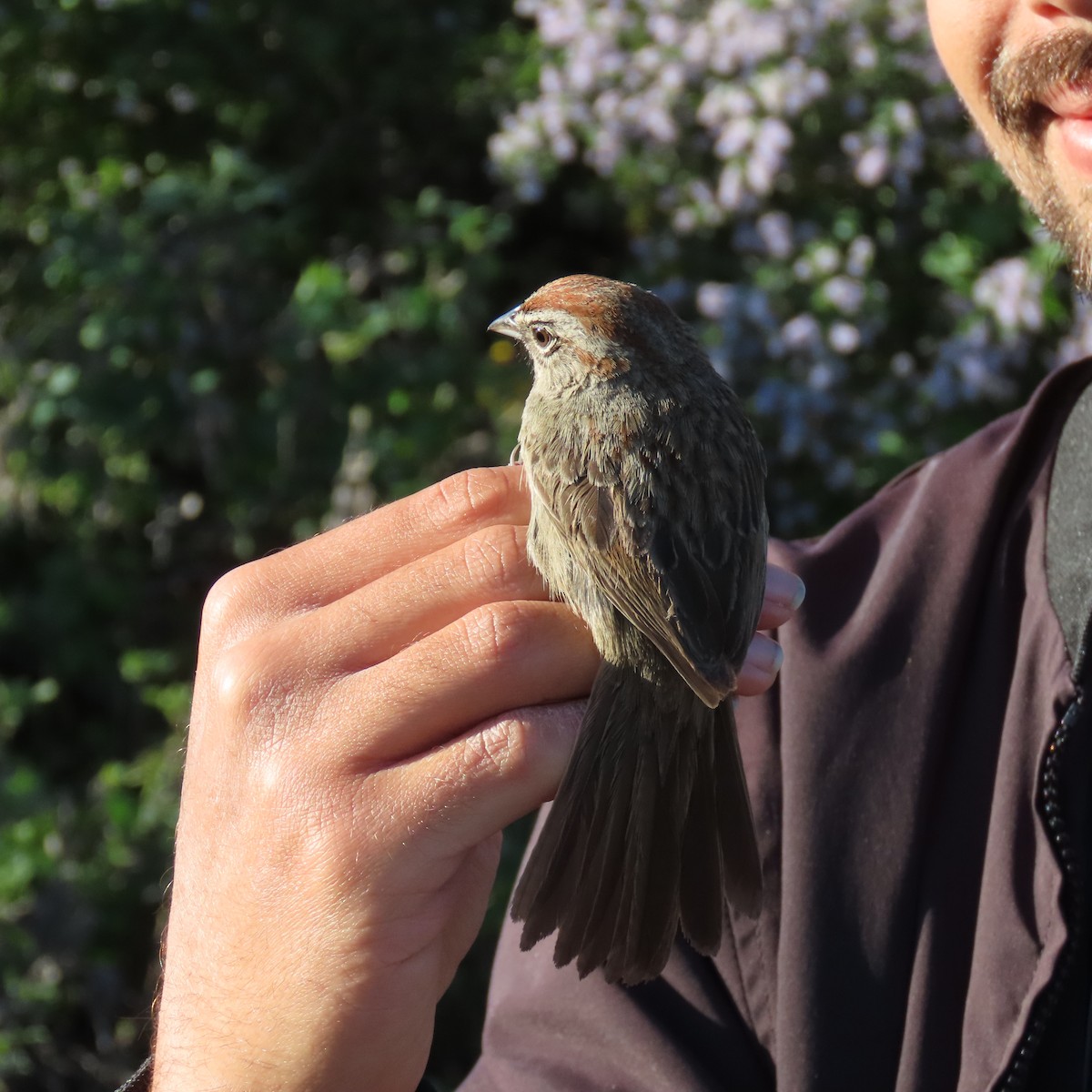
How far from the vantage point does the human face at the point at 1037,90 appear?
1.88m

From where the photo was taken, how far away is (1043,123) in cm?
200

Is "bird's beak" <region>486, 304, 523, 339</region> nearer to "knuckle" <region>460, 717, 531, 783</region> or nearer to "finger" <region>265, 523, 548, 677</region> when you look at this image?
"finger" <region>265, 523, 548, 677</region>

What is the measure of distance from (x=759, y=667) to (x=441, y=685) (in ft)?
1.35

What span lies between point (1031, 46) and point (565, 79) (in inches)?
116

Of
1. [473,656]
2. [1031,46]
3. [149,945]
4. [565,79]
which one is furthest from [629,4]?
[473,656]

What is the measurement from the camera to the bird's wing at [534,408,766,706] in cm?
169

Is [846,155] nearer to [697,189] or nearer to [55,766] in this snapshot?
[697,189]

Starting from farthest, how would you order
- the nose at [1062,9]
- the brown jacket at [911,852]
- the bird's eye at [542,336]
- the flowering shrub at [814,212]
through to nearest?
the flowering shrub at [814,212]
the bird's eye at [542,336]
the nose at [1062,9]
the brown jacket at [911,852]

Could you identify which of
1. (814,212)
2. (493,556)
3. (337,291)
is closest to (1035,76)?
(493,556)

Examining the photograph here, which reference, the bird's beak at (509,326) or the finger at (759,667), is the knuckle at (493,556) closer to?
the finger at (759,667)

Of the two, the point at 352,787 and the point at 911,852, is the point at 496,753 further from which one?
the point at 911,852

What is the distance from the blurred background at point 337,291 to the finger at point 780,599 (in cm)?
191

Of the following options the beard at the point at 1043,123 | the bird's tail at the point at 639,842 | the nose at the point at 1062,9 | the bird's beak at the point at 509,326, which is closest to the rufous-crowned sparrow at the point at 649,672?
the bird's tail at the point at 639,842

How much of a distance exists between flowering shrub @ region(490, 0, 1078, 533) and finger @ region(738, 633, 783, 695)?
2.59m
